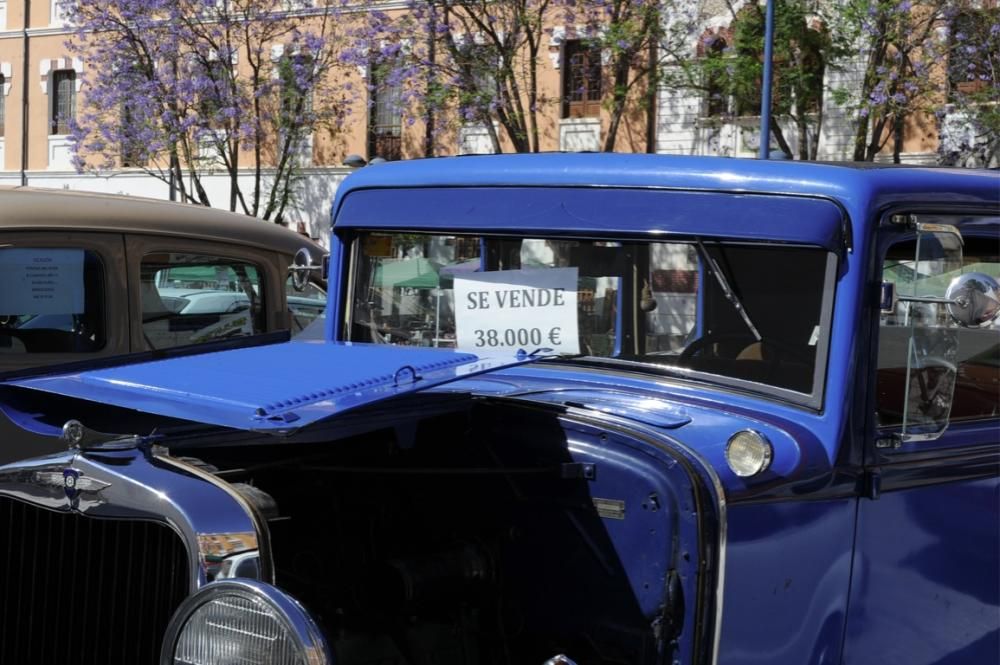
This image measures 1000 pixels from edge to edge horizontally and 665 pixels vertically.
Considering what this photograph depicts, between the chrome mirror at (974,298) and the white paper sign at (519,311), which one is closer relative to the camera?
the chrome mirror at (974,298)

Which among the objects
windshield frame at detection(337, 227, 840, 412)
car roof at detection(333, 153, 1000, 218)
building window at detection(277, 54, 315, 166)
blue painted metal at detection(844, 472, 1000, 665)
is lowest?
blue painted metal at detection(844, 472, 1000, 665)

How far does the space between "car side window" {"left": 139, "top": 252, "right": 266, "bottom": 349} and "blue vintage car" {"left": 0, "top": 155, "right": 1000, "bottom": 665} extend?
2.84m

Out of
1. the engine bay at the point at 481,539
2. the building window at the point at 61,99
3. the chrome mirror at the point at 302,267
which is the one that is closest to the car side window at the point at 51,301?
the chrome mirror at the point at 302,267

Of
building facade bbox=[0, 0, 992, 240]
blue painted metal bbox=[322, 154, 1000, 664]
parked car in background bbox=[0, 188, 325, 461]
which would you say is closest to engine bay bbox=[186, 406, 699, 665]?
blue painted metal bbox=[322, 154, 1000, 664]

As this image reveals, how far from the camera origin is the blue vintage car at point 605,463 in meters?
2.34

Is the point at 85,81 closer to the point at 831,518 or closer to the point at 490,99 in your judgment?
the point at 490,99

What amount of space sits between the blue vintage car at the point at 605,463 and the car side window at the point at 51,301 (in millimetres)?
2628

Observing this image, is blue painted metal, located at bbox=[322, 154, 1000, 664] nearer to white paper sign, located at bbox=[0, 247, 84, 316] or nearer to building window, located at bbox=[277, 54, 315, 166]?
white paper sign, located at bbox=[0, 247, 84, 316]

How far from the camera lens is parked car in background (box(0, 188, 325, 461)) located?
5324 mm

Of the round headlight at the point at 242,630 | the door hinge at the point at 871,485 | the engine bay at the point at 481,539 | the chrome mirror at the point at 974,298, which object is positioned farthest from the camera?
the door hinge at the point at 871,485

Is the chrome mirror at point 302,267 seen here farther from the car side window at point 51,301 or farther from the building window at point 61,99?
the building window at point 61,99

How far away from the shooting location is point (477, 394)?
284 centimetres

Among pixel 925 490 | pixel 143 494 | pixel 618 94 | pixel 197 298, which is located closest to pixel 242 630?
pixel 143 494

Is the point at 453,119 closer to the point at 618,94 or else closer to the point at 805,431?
the point at 618,94
